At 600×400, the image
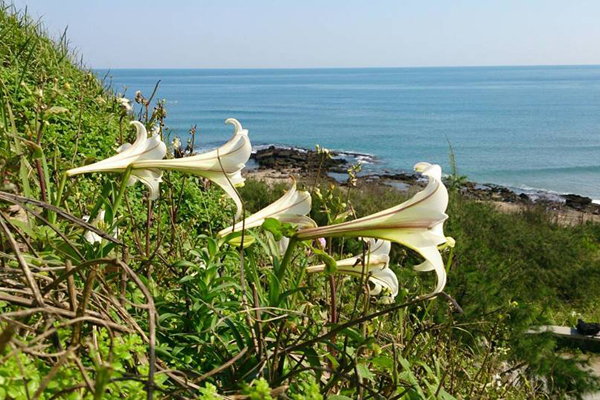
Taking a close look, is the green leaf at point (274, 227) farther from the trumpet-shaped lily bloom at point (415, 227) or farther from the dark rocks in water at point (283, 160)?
the dark rocks in water at point (283, 160)

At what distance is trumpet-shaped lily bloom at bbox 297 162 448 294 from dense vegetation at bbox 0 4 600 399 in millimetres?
84

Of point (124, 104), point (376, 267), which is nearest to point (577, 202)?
point (124, 104)

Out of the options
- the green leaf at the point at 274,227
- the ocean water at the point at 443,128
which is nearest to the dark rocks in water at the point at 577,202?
the ocean water at the point at 443,128

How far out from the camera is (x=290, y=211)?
4.77 feet

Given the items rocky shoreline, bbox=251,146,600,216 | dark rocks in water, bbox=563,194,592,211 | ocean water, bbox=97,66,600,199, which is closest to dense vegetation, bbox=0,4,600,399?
rocky shoreline, bbox=251,146,600,216

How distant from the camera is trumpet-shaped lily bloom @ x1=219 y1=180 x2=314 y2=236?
144cm

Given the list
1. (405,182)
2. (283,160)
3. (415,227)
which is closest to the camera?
(415,227)

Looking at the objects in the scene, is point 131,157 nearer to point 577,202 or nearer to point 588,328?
point 588,328

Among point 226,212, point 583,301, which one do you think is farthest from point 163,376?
point 583,301

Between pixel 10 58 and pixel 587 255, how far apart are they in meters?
9.20

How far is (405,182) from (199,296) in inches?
912

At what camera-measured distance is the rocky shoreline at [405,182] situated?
2083 centimetres

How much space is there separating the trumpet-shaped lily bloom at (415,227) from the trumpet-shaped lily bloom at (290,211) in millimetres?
209

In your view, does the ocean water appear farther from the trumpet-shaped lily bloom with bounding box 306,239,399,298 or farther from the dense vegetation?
the trumpet-shaped lily bloom with bounding box 306,239,399,298
